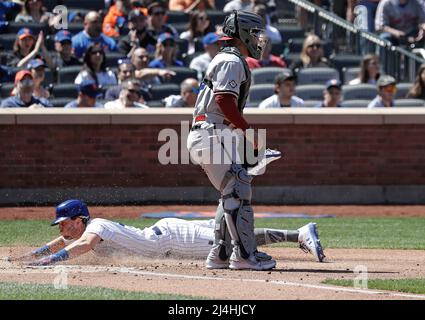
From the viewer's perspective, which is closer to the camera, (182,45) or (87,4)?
(182,45)

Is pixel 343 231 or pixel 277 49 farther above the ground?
pixel 277 49

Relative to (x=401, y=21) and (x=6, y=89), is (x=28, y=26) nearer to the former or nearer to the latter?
(x=6, y=89)

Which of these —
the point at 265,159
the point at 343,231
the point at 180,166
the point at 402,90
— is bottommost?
the point at 343,231

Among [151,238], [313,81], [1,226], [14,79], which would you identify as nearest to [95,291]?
[151,238]

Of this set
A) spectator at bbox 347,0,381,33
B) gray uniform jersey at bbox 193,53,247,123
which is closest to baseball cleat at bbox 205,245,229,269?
gray uniform jersey at bbox 193,53,247,123

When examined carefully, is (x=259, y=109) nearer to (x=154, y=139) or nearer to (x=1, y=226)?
(x=154, y=139)

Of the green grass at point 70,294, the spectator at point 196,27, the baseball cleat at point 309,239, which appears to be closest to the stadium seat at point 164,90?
the spectator at point 196,27

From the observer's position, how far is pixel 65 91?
16.3 metres

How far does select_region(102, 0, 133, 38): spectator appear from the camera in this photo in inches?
719

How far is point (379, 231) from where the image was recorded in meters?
13.2

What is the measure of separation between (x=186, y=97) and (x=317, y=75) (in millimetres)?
2429

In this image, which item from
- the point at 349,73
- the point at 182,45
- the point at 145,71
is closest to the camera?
the point at 145,71

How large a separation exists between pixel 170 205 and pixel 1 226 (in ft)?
9.06

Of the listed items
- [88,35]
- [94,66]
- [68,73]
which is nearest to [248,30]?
[94,66]
